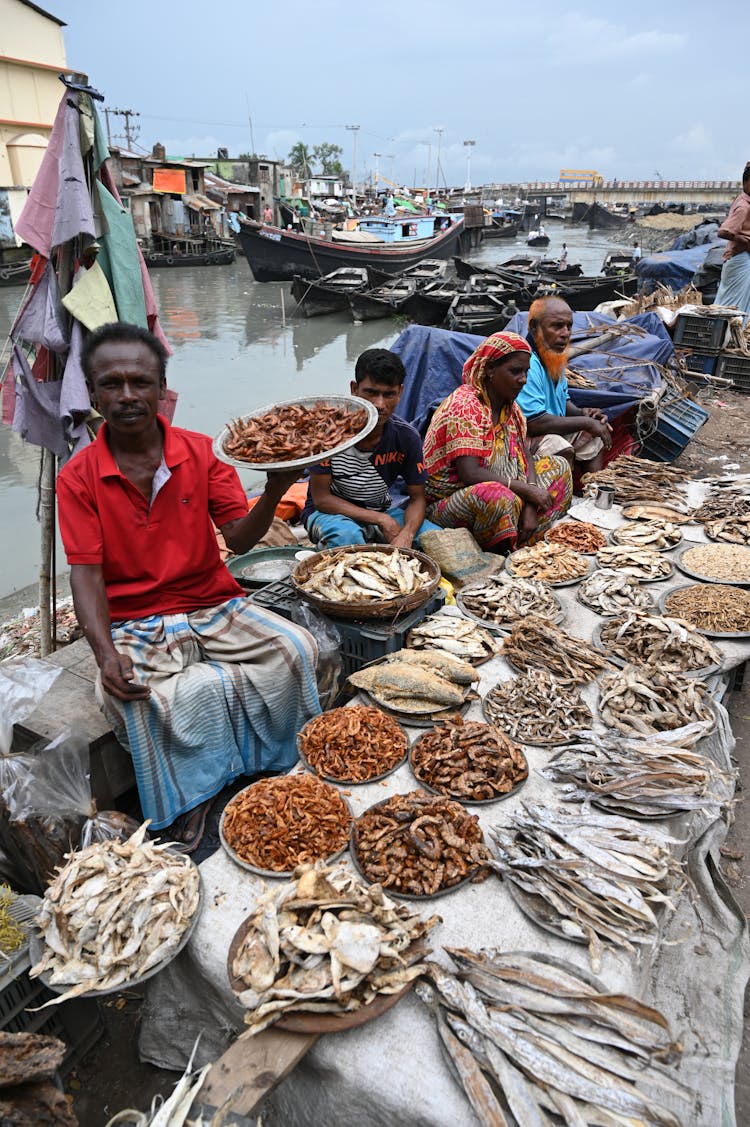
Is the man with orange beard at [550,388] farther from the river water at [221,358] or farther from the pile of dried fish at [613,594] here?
the river water at [221,358]

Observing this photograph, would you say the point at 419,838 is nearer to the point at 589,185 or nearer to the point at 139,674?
the point at 139,674

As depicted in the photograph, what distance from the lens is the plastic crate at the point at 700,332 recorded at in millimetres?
8297

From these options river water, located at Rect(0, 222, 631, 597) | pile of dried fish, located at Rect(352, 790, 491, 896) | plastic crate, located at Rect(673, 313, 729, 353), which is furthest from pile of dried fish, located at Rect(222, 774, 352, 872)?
plastic crate, located at Rect(673, 313, 729, 353)

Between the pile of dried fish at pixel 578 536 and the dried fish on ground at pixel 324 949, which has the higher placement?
the dried fish on ground at pixel 324 949

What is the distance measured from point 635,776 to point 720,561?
1.92 metres

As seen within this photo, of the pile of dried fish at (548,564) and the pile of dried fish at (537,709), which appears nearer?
the pile of dried fish at (537,709)

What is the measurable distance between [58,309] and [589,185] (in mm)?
108533

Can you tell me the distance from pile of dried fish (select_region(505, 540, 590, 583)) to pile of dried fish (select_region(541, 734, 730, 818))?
1.31 m

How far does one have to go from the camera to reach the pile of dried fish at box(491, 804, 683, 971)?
5.23 ft

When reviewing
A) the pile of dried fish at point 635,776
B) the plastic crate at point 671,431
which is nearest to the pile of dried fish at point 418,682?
the pile of dried fish at point 635,776

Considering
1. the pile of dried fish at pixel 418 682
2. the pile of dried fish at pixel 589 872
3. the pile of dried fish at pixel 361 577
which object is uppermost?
the pile of dried fish at pixel 361 577

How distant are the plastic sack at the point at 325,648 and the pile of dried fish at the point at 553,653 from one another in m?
0.73

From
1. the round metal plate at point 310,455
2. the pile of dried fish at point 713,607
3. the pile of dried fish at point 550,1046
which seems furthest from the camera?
the pile of dried fish at point 713,607

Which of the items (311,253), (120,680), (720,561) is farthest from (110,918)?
(311,253)
